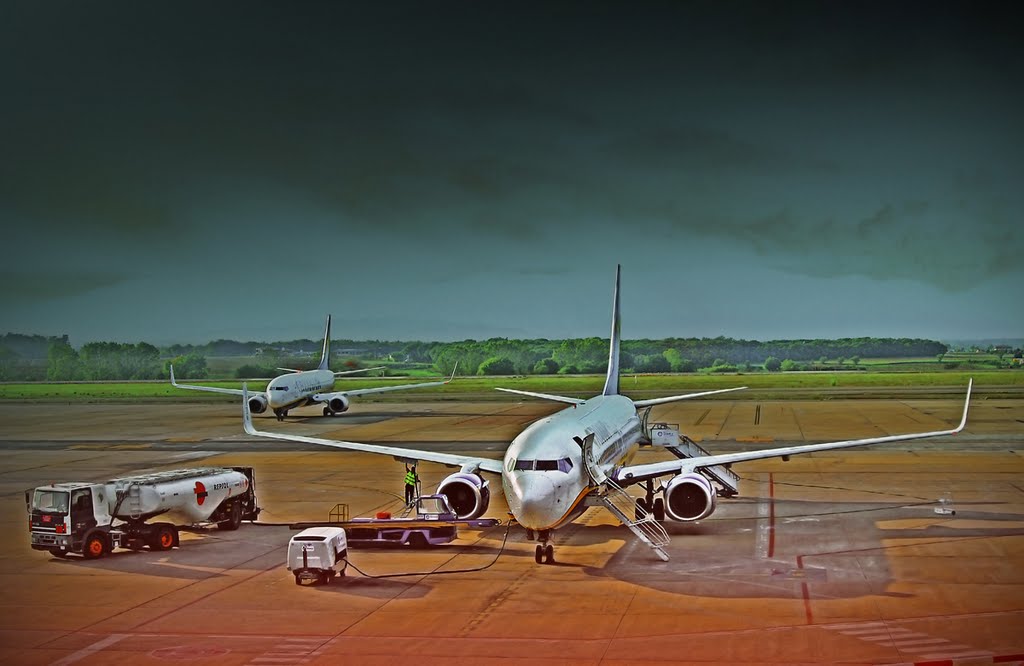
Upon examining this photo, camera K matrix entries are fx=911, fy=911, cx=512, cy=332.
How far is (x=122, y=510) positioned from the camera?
2839 centimetres

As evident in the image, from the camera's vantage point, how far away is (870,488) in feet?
127

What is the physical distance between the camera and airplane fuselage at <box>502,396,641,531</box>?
79.5 ft

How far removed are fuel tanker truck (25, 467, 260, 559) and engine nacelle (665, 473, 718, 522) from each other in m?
14.9

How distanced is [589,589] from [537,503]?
8.46 feet

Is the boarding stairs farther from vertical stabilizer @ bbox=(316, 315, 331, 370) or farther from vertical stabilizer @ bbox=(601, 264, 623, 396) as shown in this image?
vertical stabilizer @ bbox=(316, 315, 331, 370)

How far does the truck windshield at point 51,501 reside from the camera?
1071 inches

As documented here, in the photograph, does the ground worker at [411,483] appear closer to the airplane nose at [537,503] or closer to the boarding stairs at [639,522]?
the boarding stairs at [639,522]

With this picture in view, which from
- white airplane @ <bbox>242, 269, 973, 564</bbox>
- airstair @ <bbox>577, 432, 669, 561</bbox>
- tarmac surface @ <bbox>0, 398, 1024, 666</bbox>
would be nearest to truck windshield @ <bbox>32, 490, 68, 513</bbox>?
tarmac surface @ <bbox>0, 398, 1024, 666</bbox>

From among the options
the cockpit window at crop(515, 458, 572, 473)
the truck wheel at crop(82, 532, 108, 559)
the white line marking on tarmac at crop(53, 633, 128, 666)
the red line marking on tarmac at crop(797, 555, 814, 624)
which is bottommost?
the white line marking on tarmac at crop(53, 633, 128, 666)

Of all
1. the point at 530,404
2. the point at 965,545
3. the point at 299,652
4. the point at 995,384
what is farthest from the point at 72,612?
the point at 995,384

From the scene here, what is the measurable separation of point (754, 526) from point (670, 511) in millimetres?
4355

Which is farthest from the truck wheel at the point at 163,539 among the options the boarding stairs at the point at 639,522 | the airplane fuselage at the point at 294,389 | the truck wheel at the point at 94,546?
the airplane fuselage at the point at 294,389

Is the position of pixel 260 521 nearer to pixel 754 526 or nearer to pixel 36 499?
pixel 36 499

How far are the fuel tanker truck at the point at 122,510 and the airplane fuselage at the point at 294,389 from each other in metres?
44.9
